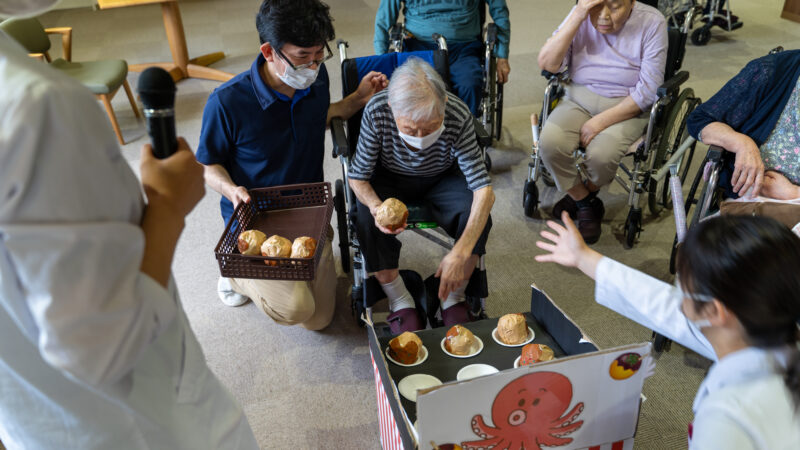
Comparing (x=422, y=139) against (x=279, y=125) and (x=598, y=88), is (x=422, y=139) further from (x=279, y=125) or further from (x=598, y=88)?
(x=598, y=88)

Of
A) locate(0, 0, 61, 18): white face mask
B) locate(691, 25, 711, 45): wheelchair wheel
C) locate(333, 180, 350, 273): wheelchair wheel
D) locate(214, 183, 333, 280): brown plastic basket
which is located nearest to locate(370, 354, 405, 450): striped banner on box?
locate(214, 183, 333, 280): brown plastic basket

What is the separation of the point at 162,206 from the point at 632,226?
246cm

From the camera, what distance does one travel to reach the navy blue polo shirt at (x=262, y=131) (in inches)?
83.8

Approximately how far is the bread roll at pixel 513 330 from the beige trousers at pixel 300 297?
74 centimetres

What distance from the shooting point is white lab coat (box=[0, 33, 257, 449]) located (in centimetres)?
70

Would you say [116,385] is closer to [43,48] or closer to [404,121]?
[404,121]

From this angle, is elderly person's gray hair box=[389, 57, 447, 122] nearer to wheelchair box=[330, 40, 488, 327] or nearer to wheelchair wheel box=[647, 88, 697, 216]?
wheelchair box=[330, 40, 488, 327]

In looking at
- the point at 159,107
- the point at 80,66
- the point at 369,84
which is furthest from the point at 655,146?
the point at 80,66

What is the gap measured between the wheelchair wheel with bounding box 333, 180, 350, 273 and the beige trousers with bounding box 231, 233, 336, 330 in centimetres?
15

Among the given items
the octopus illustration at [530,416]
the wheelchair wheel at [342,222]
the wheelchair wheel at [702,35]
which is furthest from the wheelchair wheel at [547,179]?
the wheelchair wheel at [702,35]

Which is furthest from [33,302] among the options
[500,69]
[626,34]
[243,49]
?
[243,49]

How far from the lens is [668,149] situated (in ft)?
10.3

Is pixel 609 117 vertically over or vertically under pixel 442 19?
under

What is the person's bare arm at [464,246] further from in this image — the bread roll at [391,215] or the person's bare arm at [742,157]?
the person's bare arm at [742,157]
